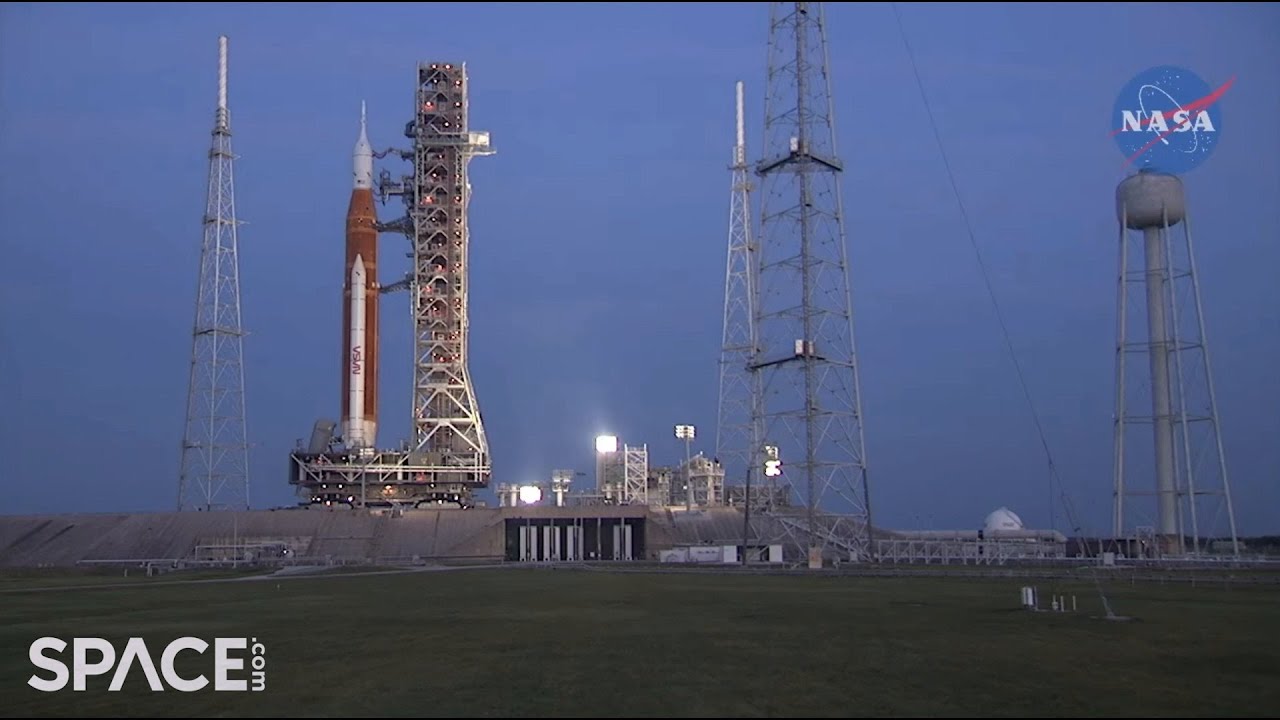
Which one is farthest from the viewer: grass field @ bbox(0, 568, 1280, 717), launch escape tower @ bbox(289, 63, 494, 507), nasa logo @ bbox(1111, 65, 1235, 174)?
launch escape tower @ bbox(289, 63, 494, 507)

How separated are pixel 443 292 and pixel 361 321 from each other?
30.0ft

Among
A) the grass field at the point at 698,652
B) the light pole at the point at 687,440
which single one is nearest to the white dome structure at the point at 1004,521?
the light pole at the point at 687,440

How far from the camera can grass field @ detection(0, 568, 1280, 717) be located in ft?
77.7

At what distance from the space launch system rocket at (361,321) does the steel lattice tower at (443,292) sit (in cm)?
454

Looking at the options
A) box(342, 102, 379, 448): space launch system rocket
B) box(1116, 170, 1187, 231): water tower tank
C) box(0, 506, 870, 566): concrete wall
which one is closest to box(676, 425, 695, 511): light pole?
box(0, 506, 870, 566): concrete wall

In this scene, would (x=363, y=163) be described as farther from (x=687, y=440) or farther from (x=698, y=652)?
(x=698, y=652)

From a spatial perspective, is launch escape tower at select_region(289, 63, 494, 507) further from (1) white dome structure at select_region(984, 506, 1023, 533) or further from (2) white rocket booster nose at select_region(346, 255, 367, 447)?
(1) white dome structure at select_region(984, 506, 1023, 533)

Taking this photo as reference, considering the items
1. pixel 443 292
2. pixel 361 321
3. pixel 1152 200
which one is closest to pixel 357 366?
pixel 361 321

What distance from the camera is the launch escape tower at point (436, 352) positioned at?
122 meters

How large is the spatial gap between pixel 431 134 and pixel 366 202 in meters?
10.7

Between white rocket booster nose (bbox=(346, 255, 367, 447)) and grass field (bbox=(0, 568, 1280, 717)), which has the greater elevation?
white rocket booster nose (bbox=(346, 255, 367, 447))

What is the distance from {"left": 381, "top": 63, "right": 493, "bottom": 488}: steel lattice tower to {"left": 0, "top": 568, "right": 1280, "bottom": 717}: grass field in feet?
224

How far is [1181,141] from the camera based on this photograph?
82875mm

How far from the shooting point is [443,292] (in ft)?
413
